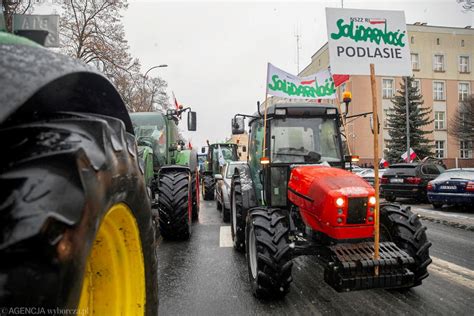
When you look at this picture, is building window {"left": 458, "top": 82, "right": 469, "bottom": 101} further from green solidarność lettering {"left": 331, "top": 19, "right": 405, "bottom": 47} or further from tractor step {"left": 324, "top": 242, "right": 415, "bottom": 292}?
tractor step {"left": 324, "top": 242, "right": 415, "bottom": 292}

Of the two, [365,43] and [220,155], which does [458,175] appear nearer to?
[220,155]

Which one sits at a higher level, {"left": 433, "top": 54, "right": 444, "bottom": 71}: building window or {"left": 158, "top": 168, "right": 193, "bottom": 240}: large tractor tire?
{"left": 433, "top": 54, "right": 444, "bottom": 71}: building window

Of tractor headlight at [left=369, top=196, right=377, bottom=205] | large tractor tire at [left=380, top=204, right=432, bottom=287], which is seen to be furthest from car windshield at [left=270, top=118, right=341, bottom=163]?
tractor headlight at [left=369, top=196, right=377, bottom=205]

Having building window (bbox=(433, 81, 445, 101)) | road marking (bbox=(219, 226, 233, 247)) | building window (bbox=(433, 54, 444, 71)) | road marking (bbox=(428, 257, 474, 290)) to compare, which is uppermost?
building window (bbox=(433, 54, 444, 71))

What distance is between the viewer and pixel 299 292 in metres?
4.07

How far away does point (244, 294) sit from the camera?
4090mm

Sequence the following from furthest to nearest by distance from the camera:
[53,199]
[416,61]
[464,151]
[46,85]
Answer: [416,61]
[464,151]
[46,85]
[53,199]

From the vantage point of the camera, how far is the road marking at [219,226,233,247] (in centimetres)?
680

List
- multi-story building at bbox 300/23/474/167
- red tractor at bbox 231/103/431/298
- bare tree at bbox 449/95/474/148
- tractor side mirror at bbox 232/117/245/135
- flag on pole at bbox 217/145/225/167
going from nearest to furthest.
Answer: red tractor at bbox 231/103/431/298, tractor side mirror at bbox 232/117/245/135, flag on pole at bbox 217/145/225/167, bare tree at bbox 449/95/474/148, multi-story building at bbox 300/23/474/167

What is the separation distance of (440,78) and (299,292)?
4702 centimetres

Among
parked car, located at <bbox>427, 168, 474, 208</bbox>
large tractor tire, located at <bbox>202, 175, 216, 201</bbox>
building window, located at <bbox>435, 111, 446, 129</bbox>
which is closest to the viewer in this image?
parked car, located at <bbox>427, 168, 474, 208</bbox>

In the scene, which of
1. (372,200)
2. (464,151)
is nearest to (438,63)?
(464,151)

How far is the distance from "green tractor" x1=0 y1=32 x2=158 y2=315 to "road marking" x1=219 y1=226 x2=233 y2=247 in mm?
5467

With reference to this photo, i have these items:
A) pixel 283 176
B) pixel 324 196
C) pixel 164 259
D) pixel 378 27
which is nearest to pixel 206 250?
pixel 164 259
